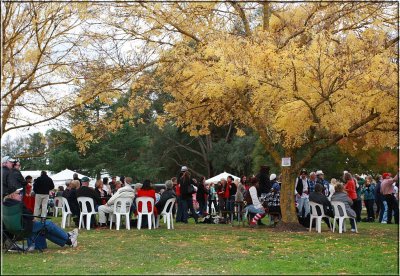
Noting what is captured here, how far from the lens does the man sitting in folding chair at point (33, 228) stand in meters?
11.6

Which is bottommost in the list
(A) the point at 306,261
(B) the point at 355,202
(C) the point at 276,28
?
(A) the point at 306,261

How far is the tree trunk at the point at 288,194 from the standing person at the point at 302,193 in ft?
3.61

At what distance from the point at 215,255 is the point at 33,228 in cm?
347

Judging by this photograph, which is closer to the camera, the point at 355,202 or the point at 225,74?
the point at 225,74

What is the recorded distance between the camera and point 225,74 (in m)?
16.0

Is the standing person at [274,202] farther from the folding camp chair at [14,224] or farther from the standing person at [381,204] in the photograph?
the folding camp chair at [14,224]

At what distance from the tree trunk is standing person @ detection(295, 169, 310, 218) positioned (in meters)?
1.10

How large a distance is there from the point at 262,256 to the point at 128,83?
28.0 ft

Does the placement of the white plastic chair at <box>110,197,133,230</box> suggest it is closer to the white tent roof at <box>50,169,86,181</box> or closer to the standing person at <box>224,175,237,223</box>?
the standing person at <box>224,175,237,223</box>

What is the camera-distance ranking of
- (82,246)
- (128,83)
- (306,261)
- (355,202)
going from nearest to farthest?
(306,261)
(82,246)
(128,83)
(355,202)

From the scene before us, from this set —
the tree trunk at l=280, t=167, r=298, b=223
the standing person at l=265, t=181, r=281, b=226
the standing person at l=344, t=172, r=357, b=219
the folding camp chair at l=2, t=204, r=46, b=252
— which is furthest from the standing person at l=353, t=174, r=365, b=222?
the folding camp chair at l=2, t=204, r=46, b=252

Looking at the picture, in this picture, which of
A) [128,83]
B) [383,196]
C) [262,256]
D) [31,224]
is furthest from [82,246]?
[383,196]

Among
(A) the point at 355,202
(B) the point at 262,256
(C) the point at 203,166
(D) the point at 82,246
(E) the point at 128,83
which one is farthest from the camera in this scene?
(C) the point at 203,166

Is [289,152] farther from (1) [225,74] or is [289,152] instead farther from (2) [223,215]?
(2) [223,215]
